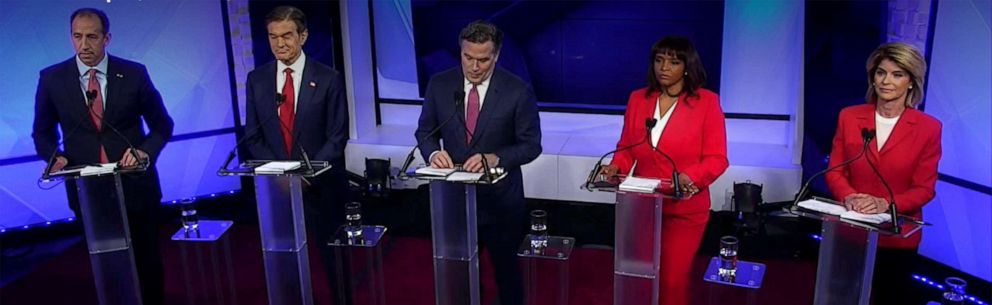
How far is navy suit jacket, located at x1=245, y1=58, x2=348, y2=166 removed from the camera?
136 inches

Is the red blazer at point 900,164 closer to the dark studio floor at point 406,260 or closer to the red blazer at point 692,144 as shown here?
the red blazer at point 692,144

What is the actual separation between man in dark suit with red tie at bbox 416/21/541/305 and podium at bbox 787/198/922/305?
3.82 feet

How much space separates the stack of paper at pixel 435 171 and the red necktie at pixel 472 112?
17.0 inches

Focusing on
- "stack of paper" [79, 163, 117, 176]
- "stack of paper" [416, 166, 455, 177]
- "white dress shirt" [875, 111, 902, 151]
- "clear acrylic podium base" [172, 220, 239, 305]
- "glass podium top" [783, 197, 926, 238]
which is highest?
"white dress shirt" [875, 111, 902, 151]

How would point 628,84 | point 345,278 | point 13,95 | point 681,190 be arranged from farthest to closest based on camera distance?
point 628,84, point 13,95, point 345,278, point 681,190

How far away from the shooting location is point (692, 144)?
307cm

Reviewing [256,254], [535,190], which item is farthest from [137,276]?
[535,190]

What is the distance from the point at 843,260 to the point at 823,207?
0.21 m

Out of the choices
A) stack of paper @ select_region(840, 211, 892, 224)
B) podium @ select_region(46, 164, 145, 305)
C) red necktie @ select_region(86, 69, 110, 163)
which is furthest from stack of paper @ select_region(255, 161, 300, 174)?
stack of paper @ select_region(840, 211, 892, 224)

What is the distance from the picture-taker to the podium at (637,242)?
2.77m

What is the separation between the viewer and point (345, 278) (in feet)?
11.4

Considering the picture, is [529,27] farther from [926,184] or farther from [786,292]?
[926,184]

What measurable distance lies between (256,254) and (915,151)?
3.86 m

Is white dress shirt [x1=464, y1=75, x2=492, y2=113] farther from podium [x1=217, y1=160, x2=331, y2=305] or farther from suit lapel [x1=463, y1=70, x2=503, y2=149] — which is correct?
podium [x1=217, y1=160, x2=331, y2=305]
